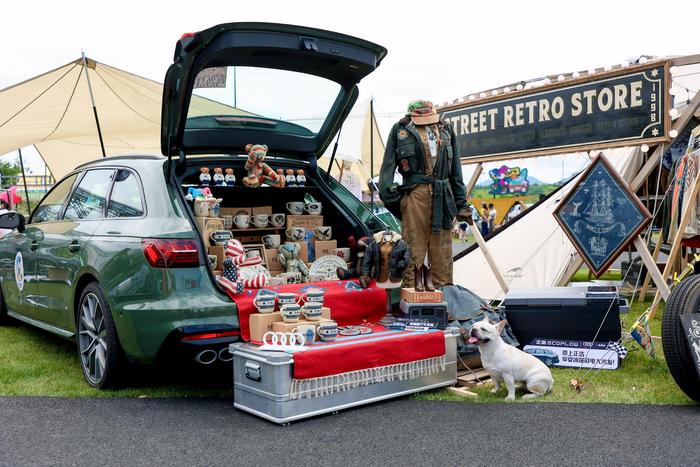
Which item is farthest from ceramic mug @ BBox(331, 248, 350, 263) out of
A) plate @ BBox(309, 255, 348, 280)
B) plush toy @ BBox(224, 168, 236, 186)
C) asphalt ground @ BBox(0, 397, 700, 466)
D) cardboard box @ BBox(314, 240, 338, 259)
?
asphalt ground @ BBox(0, 397, 700, 466)

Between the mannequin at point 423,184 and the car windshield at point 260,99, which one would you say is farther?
the mannequin at point 423,184

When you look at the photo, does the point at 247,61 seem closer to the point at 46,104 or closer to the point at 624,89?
the point at 624,89

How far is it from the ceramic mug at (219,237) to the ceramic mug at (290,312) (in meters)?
0.68

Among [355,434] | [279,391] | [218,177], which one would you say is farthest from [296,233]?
[355,434]

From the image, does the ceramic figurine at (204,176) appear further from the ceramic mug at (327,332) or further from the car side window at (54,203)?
the ceramic mug at (327,332)

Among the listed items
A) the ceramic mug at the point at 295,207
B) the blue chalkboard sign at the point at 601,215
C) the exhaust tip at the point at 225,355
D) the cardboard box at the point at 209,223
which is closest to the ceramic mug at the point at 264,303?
the exhaust tip at the point at 225,355

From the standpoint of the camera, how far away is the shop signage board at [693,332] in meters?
3.45

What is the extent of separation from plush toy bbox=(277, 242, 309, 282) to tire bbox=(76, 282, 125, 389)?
1237 mm

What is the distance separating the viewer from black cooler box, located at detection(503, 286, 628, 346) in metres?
4.48

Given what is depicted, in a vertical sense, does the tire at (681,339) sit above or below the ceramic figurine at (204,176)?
below

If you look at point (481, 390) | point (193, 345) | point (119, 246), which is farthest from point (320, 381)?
point (119, 246)

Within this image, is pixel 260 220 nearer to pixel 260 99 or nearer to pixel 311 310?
pixel 260 99

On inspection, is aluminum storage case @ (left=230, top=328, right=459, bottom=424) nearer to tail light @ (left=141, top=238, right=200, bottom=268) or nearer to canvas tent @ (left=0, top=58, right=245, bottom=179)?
tail light @ (left=141, top=238, right=200, bottom=268)

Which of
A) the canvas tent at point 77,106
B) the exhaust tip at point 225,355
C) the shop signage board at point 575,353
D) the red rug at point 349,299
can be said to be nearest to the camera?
the exhaust tip at point 225,355
